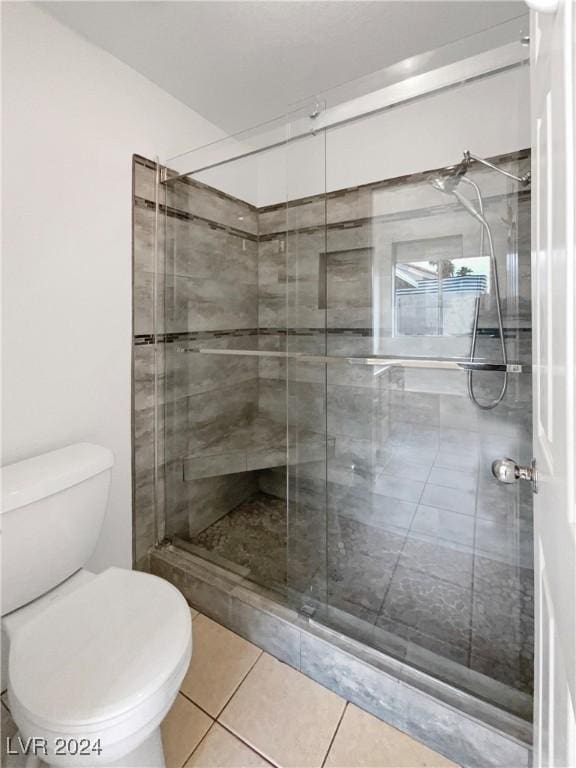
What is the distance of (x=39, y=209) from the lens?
4.35 feet

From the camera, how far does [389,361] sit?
1.68 metres

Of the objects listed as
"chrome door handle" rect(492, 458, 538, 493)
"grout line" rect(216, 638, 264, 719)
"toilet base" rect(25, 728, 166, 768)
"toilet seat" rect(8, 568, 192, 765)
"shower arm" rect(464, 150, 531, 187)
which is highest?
"shower arm" rect(464, 150, 531, 187)

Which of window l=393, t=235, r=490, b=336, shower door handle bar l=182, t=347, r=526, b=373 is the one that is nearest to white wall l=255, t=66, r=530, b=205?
window l=393, t=235, r=490, b=336

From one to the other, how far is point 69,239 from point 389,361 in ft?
4.65

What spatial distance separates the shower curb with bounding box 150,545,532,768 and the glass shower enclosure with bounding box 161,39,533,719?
0.28 feet

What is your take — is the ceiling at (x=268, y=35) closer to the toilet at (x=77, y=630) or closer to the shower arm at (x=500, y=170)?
the shower arm at (x=500, y=170)

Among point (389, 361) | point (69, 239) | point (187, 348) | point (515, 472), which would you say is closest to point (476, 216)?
point (389, 361)

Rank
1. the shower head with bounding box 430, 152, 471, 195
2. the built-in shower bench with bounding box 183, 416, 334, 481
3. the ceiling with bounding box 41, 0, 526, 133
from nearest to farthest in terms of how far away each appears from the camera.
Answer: the ceiling with bounding box 41, 0, 526, 133 < the shower head with bounding box 430, 152, 471, 195 < the built-in shower bench with bounding box 183, 416, 334, 481

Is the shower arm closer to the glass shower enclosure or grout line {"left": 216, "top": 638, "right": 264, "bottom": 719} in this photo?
the glass shower enclosure

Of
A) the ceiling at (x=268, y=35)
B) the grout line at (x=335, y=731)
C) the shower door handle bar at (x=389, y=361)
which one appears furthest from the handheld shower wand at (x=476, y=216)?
the grout line at (x=335, y=731)

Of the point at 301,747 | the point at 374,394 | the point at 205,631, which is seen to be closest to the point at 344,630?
the point at 301,747

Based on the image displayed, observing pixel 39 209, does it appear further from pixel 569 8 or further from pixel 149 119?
pixel 569 8

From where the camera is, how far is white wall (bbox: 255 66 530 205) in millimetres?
1474

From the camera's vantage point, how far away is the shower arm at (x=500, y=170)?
56.4 inches
